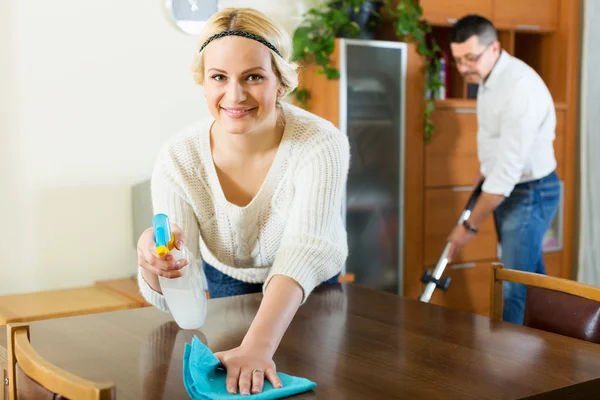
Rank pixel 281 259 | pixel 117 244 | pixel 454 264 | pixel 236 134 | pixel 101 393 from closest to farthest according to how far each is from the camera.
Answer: pixel 101 393
pixel 281 259
pixel 236 134
pixel 117 244
pixel 454 264

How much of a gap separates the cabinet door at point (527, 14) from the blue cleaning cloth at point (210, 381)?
350 centimetres

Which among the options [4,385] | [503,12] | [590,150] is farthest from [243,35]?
[590,150]

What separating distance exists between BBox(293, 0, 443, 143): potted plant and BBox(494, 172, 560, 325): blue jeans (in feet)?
2.50

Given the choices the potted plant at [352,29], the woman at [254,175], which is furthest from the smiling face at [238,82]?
the potted plant at [352,29]

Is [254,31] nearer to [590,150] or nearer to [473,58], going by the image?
[473,58]

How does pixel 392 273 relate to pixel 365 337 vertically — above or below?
below

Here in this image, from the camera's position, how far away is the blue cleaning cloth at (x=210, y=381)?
1.19 m

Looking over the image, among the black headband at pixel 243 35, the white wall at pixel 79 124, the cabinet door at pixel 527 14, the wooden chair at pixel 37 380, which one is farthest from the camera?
the cabinet door at pixel 527 14

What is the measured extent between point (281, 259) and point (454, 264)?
2.70m

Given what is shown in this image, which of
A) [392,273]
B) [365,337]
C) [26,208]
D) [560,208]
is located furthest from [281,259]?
[560,208]

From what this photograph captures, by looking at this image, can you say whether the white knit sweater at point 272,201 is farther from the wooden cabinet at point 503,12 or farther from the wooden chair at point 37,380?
the wooden cabinet at point 503,12

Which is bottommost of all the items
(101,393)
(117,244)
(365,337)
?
(117,244)

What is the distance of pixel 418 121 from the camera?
4059 mm

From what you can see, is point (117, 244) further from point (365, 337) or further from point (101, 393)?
point (101, 393)
